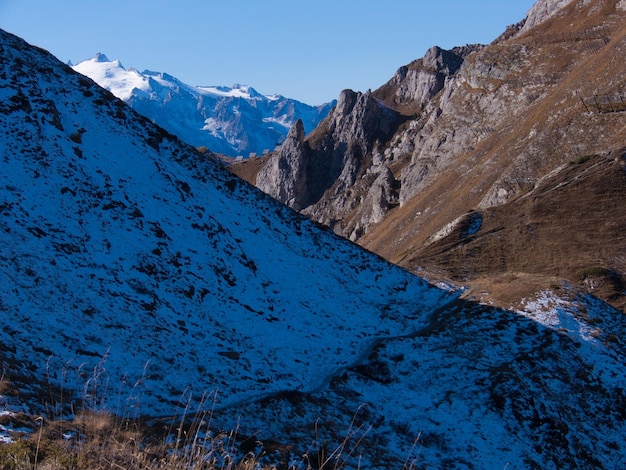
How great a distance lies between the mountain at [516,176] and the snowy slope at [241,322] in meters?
6.64

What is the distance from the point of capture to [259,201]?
37.6 metres

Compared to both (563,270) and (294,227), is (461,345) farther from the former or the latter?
(563,270)

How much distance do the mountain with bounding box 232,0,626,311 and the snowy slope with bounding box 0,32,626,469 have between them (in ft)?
21.8

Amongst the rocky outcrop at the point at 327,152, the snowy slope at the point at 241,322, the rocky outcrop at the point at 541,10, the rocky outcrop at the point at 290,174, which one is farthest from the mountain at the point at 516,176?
the snowy slope at the point at 241,322

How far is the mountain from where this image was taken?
1809 inches

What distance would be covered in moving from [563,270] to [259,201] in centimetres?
2563

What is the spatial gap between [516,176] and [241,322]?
57734mm

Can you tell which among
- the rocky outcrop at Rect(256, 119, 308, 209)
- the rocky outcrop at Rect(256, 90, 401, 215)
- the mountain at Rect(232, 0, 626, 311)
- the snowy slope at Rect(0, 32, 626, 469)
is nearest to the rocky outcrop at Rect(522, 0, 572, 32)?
the mountain at Rect(232, 0, 626, 311)

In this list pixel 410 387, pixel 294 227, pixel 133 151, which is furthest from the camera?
pixel 294 227

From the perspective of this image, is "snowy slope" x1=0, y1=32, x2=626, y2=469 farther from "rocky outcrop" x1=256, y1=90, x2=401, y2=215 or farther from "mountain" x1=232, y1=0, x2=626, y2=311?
"rocky outcrop" x1=256, y1=90, x2=401, y2=215

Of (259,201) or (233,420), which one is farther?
(259,201)

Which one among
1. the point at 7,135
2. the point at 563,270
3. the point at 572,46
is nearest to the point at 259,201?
the point at 7,135

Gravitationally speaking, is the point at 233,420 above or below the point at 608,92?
below

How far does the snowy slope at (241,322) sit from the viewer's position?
59.0 feet
